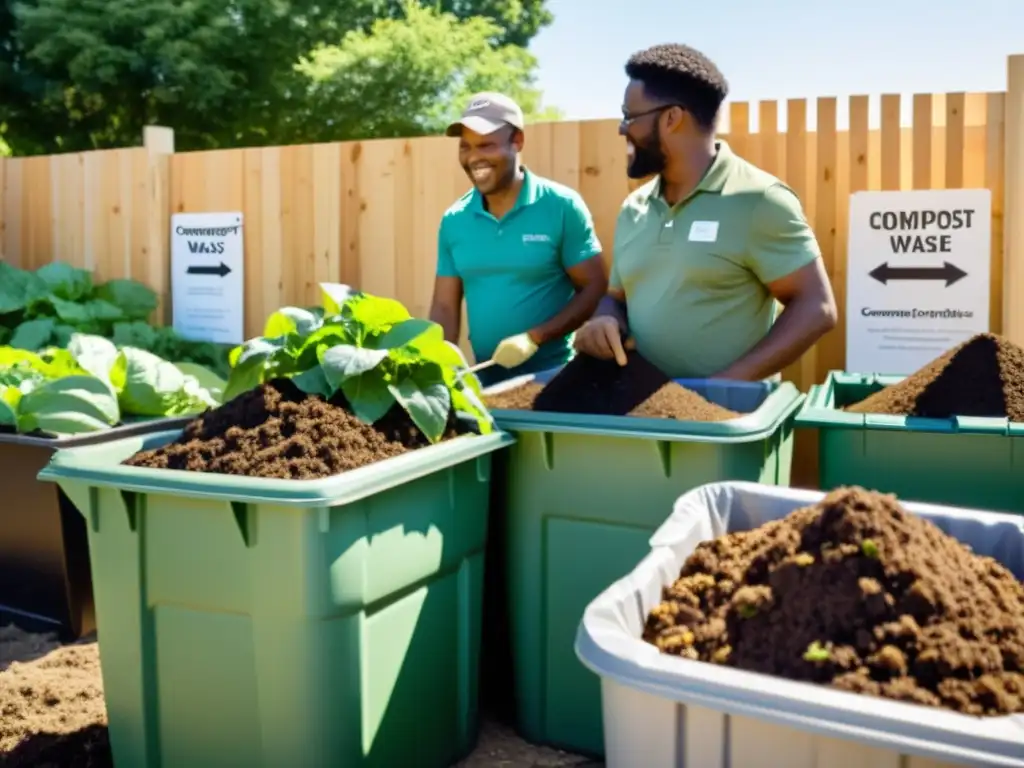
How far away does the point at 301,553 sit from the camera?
2271mm

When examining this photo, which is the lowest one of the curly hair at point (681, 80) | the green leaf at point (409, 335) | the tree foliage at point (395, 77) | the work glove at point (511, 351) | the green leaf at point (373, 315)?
the work glove at point (511, 351)

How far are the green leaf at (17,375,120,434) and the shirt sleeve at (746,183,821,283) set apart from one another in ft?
8.12

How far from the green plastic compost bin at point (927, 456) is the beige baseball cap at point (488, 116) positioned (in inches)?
71.7

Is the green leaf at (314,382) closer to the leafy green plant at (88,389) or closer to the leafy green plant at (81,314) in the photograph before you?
the leafy green plant at (88,389)

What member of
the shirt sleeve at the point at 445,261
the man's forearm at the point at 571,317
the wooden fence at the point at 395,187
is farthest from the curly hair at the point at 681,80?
the wooden fence at the point at 395,187

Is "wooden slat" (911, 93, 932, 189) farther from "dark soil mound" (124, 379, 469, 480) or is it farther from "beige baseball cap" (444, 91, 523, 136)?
"dark soil mound" (124, 379, 469, 480)

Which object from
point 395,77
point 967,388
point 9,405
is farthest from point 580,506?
point 395,77

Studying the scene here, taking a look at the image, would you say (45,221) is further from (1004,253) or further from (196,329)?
(1004,253)

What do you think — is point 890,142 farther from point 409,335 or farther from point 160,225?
point 160,225

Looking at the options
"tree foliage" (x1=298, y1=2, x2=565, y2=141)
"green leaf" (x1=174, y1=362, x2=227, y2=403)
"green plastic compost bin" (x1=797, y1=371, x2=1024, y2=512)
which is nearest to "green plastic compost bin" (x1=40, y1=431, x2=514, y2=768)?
"green plastic compost bin" (x1=797, y1=371, x2=1024, y2=512)

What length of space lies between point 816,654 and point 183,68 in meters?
13.0

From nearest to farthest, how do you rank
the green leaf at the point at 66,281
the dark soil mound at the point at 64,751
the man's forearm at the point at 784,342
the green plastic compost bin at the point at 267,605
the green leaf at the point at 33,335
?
the green plastic compost bin at the point at 267,605 → the dark soil mound at the point at 64,751 → the man's forearm at the point at 784,342 → the green leaf at the point at 33,335 → the green leaf at the point at 66,281

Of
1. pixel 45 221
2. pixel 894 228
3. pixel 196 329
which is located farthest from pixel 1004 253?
pixel 45 221

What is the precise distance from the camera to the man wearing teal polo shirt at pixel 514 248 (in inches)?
160
